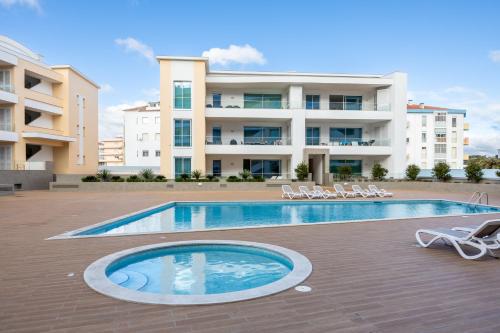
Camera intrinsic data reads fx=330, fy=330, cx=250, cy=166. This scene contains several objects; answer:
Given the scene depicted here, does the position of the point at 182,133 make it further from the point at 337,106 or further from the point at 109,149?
the point at 109,149

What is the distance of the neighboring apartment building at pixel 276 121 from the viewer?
88.2 ft

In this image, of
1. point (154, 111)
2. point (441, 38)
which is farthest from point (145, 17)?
point (154, 111)

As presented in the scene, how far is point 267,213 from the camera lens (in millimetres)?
14109

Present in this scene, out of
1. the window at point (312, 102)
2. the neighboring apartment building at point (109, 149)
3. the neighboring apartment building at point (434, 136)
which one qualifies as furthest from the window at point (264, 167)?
the neighboring apartment building at point (109, 149)

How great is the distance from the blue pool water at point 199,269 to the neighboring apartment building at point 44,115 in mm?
23423

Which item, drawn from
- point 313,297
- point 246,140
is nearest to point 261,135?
point 246,140

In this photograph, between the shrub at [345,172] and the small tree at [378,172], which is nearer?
the small tree at [378,172]

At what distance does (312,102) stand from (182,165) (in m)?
13.2

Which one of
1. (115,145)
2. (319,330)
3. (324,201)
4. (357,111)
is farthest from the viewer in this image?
(115,145)

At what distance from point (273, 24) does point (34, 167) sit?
20.9 meters

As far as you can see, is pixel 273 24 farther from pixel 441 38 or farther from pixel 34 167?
pixel 34 167

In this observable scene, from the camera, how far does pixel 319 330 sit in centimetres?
316

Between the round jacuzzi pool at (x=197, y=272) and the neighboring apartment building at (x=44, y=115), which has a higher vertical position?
the neighboring apartment building at (x=44, y=115)

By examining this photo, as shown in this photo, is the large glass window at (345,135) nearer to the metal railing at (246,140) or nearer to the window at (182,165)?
the metal railing at (246,140)
